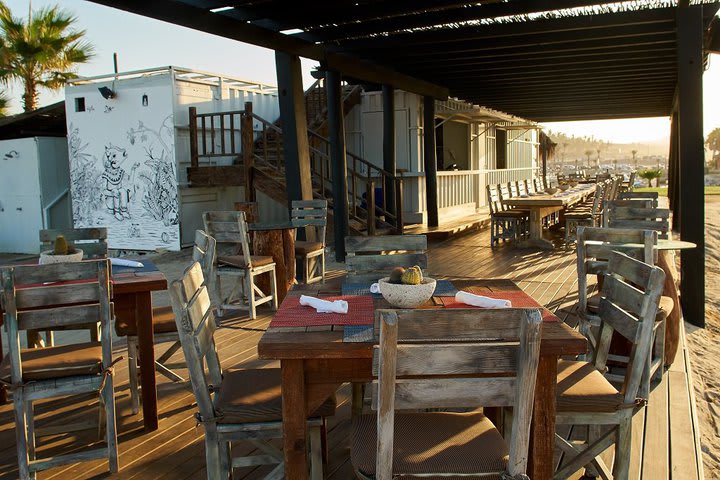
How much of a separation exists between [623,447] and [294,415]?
48.7 inches

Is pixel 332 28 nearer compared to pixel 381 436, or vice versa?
pixel 381 436

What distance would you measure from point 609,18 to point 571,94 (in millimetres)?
7094

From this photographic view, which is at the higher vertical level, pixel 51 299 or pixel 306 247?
pixel 51 299

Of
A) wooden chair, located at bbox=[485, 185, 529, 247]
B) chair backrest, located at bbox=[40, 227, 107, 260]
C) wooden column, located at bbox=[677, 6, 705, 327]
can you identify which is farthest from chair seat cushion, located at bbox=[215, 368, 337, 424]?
wooden chair, located at bbox=[485, 185, 529, 247]

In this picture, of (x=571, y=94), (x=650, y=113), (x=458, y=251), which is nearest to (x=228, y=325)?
(x=458, y=251)

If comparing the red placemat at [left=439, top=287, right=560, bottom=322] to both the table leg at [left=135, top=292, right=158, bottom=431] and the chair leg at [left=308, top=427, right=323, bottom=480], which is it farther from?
the table leg at [left=135, top=292, right=158, bottom=431]

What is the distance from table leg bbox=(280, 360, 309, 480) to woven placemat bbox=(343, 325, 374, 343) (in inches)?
7.1

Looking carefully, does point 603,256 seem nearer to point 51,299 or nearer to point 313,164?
point 51,299

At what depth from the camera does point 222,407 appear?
7.80ft

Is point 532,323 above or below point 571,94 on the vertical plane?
below

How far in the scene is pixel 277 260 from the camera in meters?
6.30

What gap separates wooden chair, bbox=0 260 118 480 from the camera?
2.60 m

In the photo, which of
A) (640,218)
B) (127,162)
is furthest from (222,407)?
(127,162)

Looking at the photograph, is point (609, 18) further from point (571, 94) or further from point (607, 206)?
point (571, 94)
